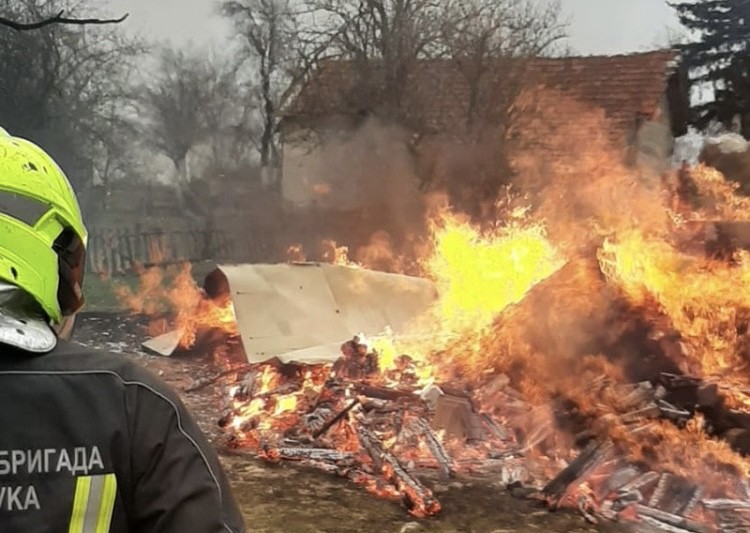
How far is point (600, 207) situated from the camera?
38.2ft

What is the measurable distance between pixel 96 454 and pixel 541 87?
1516 centimetres

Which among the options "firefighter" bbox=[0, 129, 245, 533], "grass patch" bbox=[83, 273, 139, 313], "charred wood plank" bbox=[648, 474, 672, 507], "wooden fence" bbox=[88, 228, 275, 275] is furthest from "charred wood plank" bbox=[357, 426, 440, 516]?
"wooden fence" bbox=[88, 228, 275, 275]

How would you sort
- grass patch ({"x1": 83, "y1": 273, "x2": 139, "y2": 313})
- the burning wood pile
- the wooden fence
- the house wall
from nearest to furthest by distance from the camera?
the burning wood pile
grass patch ({"x1": 83, "y1": 273, "x2": 139, "y2": 313})
the house wall
the wooden fence

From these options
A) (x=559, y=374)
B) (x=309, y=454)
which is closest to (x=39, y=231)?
(x=309, y=454)

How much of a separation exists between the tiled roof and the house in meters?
0.02

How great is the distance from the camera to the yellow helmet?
115cm

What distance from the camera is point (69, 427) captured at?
1.13 m

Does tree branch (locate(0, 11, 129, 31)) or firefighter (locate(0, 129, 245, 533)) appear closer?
firefighter (locate(0, 129, 245, 533))

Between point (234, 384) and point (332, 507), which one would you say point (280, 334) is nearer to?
point (234, 384)

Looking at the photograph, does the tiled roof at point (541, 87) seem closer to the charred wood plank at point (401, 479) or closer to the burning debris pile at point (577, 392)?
the burning debris pile at point (577, 392)

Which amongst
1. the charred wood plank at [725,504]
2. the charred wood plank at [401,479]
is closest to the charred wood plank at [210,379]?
the charred wood plank at [401,479]

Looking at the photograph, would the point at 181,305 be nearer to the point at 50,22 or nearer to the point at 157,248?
the point at 50,22

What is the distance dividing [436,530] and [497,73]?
11.3 meters

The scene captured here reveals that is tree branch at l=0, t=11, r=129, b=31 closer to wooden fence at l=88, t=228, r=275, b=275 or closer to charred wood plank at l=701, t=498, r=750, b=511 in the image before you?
charred wood plank at l=701, t=498, r=750, b=511
